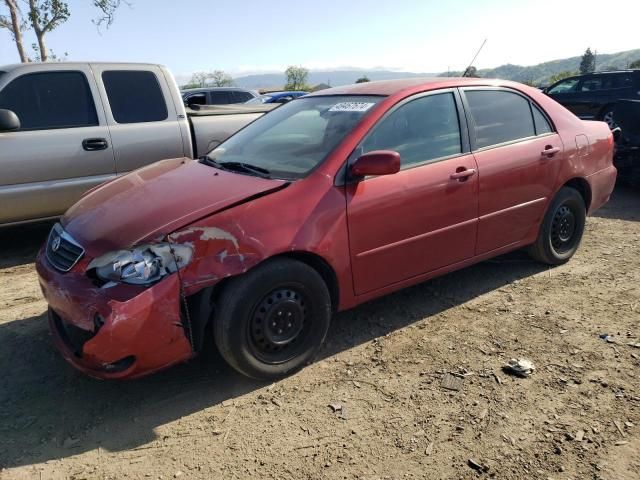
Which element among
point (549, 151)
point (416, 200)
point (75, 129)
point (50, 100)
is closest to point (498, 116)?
point (549, 151)

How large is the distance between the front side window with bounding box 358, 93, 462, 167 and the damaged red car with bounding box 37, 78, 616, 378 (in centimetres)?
1

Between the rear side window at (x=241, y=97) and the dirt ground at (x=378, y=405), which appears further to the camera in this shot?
the rear side window at (x=241, y=97)

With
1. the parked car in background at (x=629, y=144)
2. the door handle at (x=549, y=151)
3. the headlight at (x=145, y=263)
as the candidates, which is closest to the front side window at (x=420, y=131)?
the door handle at (x=549, y=151)

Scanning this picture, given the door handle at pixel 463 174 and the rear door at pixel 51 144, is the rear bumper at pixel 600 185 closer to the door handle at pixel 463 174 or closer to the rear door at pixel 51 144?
the door handle at pixel 463 174

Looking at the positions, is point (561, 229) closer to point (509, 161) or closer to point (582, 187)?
point (582, 187)

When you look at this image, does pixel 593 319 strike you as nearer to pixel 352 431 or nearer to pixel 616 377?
pixel 616 377

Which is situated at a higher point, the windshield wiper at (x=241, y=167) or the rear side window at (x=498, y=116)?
the rear side window at (x=498, y=116)

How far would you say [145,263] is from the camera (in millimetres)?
2656

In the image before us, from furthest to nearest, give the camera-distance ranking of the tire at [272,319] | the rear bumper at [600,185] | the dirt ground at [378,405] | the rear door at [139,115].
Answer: the rear door at [139,115] → the rear bumper at [600,185] → the tire at [272,319] → the dirt ground at [378,405]

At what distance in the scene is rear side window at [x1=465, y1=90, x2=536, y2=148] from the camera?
3.96 meters

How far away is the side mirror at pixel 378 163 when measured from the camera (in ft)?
10.1

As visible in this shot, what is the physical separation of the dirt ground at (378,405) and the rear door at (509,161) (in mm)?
600

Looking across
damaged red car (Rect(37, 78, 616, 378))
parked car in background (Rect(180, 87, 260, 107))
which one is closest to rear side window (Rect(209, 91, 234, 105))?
parked car in background (Rect(180, 87, 260, 107))

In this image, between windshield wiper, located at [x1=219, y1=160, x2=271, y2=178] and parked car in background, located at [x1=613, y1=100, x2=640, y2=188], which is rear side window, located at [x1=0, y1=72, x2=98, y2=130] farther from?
parked car in background, located at [x1=613, y1=100, x2=640, y2=188]
